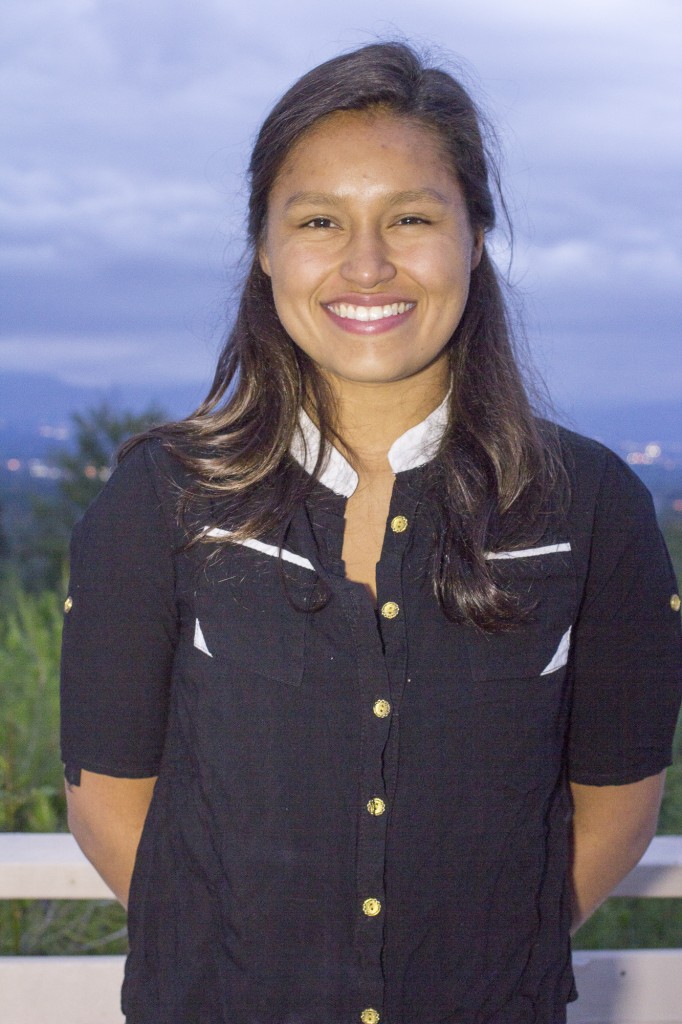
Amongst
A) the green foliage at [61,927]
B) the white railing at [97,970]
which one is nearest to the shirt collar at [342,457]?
the white railing at [97,970]

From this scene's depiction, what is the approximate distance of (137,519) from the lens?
4.81ft

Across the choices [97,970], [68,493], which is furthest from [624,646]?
[68,493]

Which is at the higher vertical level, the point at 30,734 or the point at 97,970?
the point at 30,734

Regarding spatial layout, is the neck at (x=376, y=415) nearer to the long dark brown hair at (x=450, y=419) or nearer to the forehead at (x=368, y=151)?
the long dark brown hair at (x=450, y=419)

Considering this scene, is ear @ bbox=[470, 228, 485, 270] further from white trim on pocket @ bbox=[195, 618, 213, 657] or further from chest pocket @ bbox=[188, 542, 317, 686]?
A: white trim on pocket @ bbox=[195, 618, 213, 657]

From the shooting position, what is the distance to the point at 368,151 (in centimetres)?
143

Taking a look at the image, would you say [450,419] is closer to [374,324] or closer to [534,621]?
[374,324]

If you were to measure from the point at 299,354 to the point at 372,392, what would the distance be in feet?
0.51

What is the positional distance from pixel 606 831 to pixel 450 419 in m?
0.66

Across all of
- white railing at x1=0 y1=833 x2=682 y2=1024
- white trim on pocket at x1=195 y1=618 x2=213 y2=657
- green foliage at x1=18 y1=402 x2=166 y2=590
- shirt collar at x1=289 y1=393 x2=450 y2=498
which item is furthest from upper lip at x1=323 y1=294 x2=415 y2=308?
green foliage at x1=18 y1=402 x2=166 y2=590

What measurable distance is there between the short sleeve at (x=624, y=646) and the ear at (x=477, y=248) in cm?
35

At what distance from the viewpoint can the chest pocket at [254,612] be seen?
140cm

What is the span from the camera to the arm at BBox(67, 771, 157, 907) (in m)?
1.54

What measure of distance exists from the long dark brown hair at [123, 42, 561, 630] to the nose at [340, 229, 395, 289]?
0.57ft
